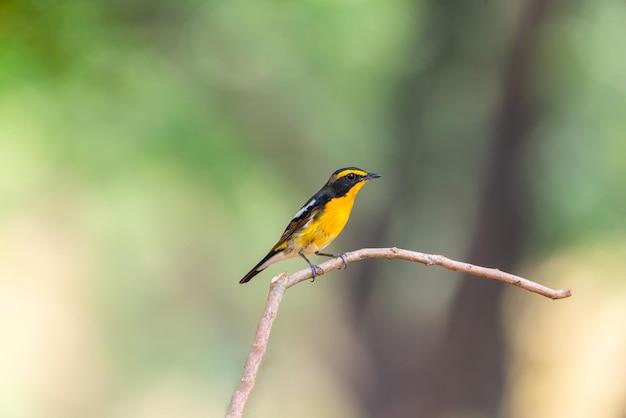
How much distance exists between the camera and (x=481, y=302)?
997cm

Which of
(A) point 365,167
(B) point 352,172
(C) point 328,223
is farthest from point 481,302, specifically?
(C) point 328,223

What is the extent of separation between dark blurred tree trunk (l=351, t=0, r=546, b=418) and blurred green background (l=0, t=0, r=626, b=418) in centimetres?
3

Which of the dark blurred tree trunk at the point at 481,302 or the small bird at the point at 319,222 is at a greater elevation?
the dark blurred tree trunk at the point at 481,302

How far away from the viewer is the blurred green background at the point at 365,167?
9.89 meters

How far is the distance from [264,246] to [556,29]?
21.0ft

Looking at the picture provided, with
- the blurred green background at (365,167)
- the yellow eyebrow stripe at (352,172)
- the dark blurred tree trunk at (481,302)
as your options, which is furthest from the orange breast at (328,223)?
the dark blurred tree trunk at (481,302)

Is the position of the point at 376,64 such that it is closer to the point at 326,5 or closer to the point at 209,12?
the point at 326,5

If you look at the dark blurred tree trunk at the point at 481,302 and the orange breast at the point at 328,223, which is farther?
the dark blurred tree trunk at the point at 481,302

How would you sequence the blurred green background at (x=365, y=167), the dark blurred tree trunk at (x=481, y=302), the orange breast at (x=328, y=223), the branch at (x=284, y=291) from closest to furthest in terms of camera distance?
the branch at (x=284, y=291), the orange breast at (x=328, y=223), the dark blurred tree trunk at (x=481, y=302), the blurred green background at (x=365, y=167)

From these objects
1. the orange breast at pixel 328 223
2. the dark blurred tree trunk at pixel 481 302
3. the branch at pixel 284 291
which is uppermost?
the dark blurred tree trunk at pixel 481 302

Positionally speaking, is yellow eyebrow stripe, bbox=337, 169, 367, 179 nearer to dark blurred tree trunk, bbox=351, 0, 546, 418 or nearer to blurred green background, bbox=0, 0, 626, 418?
blurred green background, bbox=0, 0, 626, 418

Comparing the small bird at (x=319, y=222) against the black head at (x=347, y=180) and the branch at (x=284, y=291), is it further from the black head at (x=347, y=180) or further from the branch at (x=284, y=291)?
the branch at (x=284, y=291)

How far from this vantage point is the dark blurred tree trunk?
9.79 m

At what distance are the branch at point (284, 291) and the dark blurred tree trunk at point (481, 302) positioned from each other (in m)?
6.89
